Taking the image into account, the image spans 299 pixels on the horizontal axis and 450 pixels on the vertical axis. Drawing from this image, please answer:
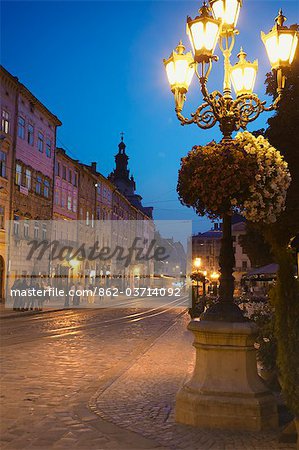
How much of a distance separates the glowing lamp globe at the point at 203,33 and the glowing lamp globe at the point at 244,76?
4.19 ft

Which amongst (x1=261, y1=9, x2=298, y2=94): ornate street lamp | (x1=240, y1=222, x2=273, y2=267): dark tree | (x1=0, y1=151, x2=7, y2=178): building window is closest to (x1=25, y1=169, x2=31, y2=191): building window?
(x1=0, y1=151, x2=7, y2=178): building window

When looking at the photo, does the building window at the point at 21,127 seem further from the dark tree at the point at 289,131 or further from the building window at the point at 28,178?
the dark tree at the point at 289,131

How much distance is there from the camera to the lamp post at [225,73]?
6781 millimetres

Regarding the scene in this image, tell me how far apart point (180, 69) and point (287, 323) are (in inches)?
184

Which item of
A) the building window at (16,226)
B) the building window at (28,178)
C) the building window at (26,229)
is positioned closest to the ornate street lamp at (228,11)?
the building window at (16,226)

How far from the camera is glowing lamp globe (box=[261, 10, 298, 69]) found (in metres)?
7.63

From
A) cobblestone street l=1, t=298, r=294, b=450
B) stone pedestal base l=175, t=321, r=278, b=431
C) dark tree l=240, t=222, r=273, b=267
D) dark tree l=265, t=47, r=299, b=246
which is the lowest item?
cobblestone street l=1, t=298, r=294, b=450

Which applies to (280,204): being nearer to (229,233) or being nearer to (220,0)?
(229,233)

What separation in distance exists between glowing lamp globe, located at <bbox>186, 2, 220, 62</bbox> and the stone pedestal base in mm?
3904

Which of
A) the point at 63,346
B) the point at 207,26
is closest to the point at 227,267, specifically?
the point at 207,26

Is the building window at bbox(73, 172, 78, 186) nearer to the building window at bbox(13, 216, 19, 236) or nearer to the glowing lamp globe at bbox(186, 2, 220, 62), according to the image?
the building window at bbox(13, 216, 19, 236)

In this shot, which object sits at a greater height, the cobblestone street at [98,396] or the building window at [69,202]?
the building window at [69,202]

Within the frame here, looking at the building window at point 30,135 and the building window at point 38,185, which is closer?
the building window at point 30,135

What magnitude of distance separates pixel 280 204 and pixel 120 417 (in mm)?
3422
